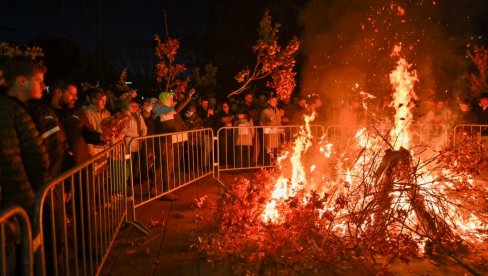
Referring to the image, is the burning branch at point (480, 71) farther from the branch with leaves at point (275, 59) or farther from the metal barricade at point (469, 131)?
the branch with leaves at point (275, 59)

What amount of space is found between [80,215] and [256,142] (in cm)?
653

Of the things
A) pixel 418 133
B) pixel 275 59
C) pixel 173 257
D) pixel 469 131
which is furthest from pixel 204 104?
pixel 173 257

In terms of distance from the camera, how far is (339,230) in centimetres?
548

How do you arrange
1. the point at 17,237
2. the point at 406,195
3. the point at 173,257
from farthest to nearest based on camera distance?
the point at 406,195 → the point at 173,257 → the point at 17,237

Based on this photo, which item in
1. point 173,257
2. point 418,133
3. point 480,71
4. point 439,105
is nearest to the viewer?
point 173,257

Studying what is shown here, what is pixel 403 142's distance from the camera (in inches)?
296

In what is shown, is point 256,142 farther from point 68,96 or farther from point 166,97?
point 68,96

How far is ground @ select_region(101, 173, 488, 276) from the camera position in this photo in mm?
4664

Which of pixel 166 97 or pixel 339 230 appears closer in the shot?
pixel 339 230

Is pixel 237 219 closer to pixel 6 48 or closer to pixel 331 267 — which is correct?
pixel 331 267

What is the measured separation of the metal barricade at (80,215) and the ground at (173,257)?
24 cm

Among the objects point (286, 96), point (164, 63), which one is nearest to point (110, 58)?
point (164, 63)

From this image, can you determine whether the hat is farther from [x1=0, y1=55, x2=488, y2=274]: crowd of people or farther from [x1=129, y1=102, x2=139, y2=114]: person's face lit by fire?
[x1=129, y1=102, x2=139, y2=114]: person's face lit by fire

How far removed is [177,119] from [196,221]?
3.22 m
